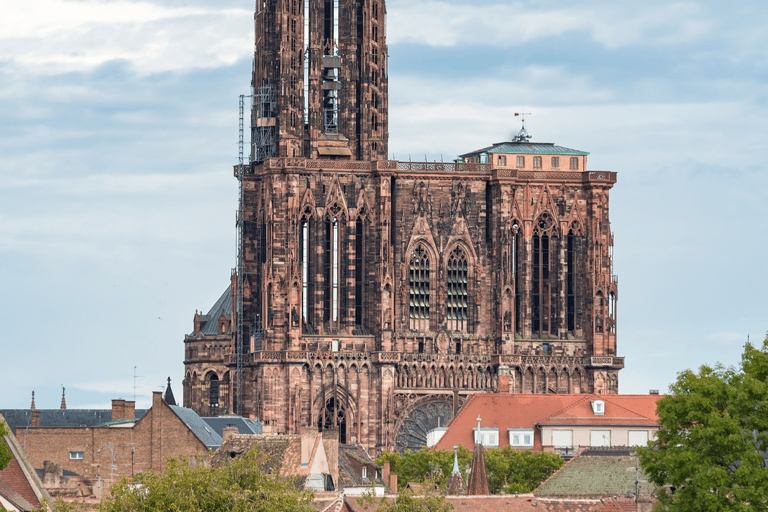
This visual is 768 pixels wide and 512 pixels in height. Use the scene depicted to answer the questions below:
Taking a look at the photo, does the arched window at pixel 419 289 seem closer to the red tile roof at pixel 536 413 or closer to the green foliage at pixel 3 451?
the red tile roof at pixel 536 413

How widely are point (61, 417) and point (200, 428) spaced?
21685 mm

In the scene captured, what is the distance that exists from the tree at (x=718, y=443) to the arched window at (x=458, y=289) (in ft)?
273

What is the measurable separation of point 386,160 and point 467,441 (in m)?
27.1

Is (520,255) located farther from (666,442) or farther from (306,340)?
(666,442)

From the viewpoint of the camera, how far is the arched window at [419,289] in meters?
197

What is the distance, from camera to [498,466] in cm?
16812

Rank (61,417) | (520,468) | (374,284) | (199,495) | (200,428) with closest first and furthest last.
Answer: (199,495), (200,428), (520,468), (61,417), (374,284)

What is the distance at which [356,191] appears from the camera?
196 m

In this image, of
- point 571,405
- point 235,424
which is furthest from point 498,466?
point 235,424

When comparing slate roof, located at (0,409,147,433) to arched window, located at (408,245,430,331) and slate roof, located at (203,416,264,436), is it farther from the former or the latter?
arched window, located at (408,245,430,331)

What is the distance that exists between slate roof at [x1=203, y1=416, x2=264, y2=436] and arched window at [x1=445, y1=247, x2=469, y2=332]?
21086 mm

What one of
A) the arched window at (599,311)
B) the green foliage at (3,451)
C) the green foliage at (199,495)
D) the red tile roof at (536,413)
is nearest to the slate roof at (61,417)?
the red tile roof at (536,413)

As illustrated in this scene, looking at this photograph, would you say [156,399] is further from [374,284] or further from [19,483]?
[374,284]

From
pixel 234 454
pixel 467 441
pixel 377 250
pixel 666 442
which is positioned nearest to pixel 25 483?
pixel 234 454
